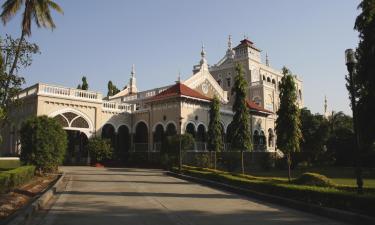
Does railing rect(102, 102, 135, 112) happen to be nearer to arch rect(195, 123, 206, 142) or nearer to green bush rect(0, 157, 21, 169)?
arch rect(195, 123, 206, 142)

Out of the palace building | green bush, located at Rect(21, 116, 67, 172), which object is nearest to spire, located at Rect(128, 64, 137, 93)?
the palace building

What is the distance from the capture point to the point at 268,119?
51.5 meters

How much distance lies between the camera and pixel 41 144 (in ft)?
77.7

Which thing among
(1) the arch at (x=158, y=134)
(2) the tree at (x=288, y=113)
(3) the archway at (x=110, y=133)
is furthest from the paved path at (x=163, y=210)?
(3) the archway at (x=110, y=133)

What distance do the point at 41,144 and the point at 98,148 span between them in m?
13.5

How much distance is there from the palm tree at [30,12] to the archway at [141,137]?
17.4 metres

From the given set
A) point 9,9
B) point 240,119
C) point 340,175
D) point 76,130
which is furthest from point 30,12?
point 340,175

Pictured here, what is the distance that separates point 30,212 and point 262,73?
6004 centimetres

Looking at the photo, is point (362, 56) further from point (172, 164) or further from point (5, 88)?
point (5, 88)

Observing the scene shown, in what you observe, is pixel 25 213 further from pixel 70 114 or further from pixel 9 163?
pixel 70 114

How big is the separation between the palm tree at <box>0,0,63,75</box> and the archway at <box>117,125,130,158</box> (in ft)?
57.4

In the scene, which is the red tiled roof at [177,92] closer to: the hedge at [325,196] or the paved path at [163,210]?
the hedge at [325,196]

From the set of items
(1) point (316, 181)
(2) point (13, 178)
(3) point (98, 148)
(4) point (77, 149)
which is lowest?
(1) point (316, 181)

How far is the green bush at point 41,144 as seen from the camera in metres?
23.6
